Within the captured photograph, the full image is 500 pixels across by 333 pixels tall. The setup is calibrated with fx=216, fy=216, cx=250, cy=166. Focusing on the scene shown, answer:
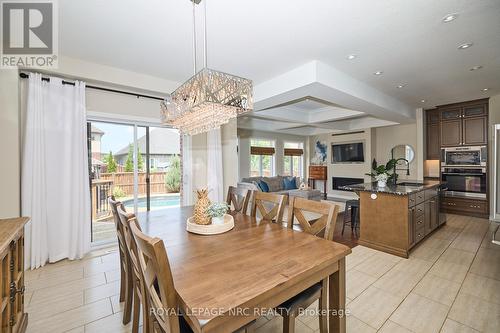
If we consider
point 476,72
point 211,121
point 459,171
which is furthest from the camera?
point 459,171

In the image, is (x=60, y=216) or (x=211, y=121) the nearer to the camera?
(x=211, y=121)

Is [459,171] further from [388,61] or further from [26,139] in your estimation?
[26,139]

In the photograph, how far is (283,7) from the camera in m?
1.94

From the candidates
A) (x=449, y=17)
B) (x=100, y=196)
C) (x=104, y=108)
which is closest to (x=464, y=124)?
(x=449, y=17)

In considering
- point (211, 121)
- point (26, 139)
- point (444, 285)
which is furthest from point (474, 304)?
point (26, 139)

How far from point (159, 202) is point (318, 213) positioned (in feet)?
10.9

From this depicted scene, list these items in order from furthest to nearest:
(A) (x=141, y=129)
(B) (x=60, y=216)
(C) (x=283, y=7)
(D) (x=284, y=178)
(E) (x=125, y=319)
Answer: (D) (x=284, y=178), (A) (x=141, y=129), (B) (x=60, y=216), (C) (x=283, y=7), (E) (x=125, y=319)

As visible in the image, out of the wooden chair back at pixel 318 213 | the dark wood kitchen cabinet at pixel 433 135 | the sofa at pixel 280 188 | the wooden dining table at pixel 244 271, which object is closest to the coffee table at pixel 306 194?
the sofa at pixel 280 188

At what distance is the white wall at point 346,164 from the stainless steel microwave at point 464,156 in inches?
76.6

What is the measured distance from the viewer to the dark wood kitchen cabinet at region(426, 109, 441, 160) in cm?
549

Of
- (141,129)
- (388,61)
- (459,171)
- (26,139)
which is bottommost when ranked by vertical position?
(459,171)

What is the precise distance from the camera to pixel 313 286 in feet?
4.83

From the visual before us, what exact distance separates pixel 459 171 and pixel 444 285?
4.12m

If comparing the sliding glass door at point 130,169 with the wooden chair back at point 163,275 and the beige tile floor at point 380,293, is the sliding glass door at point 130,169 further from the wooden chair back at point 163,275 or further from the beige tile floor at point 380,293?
the wooden chair back at point 163,275
